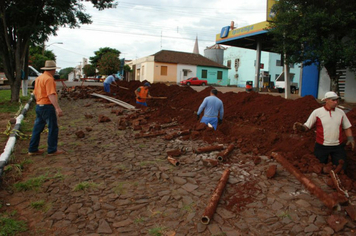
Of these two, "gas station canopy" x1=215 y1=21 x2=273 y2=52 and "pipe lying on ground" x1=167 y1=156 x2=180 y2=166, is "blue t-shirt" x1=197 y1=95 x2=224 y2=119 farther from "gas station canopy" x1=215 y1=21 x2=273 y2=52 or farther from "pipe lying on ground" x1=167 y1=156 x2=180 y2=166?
"gas station canopy" x1=215 y1=21 x2=273 y2=52

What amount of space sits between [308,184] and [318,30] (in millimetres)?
9525

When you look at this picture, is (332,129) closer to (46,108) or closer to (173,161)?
(173,161)

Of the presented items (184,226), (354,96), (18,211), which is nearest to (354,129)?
(184,226)

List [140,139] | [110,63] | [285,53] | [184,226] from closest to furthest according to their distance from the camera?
[184,226] → [140,139] → [285,53] → [110,63]

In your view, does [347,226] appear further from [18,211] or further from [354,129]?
[18,211]

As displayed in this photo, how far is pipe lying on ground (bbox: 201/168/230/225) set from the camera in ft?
10.1

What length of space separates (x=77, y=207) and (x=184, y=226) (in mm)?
1410

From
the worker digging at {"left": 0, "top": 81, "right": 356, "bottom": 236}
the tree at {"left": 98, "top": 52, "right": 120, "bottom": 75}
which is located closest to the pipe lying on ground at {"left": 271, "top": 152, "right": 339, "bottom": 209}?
the worker digging at {"left": 0, "top": 81, "right": 356, "bottom": 236}

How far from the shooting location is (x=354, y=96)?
13438 mm

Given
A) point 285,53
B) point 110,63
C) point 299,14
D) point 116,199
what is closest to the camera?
point 116,199

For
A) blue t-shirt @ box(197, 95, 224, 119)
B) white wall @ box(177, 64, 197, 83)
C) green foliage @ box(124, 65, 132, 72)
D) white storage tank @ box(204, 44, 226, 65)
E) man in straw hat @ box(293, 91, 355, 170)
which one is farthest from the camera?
white storage tank @ box(204, 44, 226, 65)

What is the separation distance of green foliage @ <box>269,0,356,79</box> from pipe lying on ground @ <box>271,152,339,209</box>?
7.75 metres

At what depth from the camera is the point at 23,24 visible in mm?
11852

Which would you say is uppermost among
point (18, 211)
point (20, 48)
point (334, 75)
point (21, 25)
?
point (21, 25)
